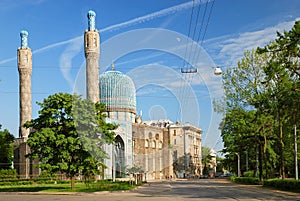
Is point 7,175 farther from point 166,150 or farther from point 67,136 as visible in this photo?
point 166,150

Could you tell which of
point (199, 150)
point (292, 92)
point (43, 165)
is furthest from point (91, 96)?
point (199, 150)

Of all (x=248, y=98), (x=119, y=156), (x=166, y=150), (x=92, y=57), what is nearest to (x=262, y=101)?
(x=248, y=98)

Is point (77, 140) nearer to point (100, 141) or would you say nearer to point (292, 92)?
point (100, 141)

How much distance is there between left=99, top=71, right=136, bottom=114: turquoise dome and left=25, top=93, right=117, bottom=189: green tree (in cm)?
3158

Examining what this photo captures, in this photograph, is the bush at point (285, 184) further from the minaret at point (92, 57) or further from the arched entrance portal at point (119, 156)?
the arched entrance portal at point (119, 156)

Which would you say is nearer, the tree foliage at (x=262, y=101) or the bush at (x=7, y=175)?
the tree foliage at (x=262, y=101)

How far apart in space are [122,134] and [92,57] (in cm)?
1857

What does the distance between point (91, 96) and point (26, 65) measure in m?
15.5

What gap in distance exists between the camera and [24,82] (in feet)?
228

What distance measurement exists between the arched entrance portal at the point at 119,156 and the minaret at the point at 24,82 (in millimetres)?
15185

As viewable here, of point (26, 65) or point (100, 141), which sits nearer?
point (100, 141)

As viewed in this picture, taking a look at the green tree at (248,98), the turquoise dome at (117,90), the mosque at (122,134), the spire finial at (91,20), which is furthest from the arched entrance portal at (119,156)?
the green tree at (248,98)

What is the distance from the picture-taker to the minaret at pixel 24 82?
2680 inches

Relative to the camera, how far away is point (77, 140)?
32.3 m
